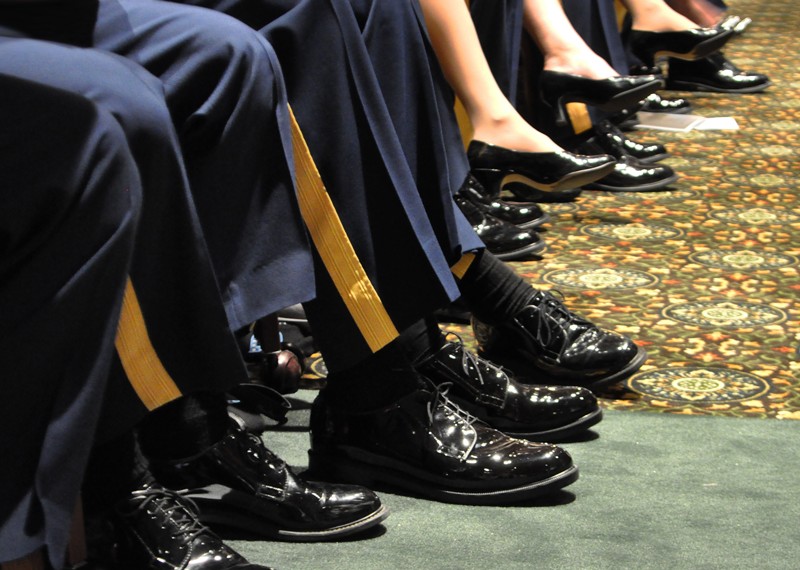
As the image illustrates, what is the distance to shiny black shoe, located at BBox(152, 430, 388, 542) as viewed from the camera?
120 centimetres

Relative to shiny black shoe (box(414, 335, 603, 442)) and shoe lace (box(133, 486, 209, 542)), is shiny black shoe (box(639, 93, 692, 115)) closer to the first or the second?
shiny black shoe (box(414, 335, 603, 442))

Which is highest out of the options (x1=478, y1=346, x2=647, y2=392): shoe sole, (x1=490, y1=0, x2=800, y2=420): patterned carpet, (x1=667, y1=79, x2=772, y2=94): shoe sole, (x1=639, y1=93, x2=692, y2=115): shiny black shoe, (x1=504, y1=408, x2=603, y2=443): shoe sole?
(x1=504, y1=408, x2=603, y2=443): shoe sole

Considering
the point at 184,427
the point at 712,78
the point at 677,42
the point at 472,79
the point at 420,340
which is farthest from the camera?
the point at 712,78

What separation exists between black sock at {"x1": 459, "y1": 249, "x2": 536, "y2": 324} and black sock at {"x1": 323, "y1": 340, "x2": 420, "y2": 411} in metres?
0.30

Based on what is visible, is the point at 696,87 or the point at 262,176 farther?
the point at 696,87

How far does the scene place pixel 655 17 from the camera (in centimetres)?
293

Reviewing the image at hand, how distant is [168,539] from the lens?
1.08 m

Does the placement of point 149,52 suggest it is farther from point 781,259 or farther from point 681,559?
point 781,259

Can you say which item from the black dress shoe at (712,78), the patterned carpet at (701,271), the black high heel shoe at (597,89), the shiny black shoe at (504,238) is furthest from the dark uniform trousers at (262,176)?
the black dress shoe at (712,78)

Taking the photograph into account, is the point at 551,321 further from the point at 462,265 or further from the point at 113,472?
the point at 113,472

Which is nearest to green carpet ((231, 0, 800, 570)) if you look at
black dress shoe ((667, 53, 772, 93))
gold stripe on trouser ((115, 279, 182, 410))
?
gold stripe on trouser ((115, 279, 182, 410))

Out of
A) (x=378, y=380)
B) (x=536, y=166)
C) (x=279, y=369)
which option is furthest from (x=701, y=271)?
(x=378, y=380)

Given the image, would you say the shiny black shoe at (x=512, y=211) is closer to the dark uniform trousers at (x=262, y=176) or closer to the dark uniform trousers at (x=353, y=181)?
the dark uniform trousers at (x=262, y=176)

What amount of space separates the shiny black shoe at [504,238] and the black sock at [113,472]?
1138 mm
